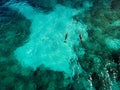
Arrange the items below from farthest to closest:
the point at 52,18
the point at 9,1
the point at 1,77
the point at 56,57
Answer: the point at 9,1 → the point at 52,18 → the point at 56,57 → the point at 1,77

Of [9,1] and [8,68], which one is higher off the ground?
[9,1]

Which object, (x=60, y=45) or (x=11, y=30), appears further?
(x=11, y=30)

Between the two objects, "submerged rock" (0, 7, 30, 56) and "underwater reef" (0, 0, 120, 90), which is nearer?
"underwater reef" (0, 0, 120, 90)

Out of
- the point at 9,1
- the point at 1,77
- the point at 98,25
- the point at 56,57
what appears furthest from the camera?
the point at 9,1

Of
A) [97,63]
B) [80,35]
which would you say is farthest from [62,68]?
[80,35]

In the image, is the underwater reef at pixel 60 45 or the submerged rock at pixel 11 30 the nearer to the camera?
the underwater reef at pixel 60 45

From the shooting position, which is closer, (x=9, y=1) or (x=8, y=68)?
(x=8, y=68)

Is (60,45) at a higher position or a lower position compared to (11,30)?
lower

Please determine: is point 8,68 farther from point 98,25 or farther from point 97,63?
point 98,25
